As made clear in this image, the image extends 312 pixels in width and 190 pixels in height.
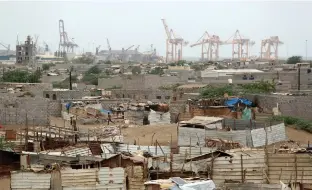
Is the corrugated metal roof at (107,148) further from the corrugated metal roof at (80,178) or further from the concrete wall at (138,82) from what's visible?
the concrete wall at (138,82)

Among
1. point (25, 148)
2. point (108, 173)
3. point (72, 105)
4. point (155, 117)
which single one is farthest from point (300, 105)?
point (108, 173)

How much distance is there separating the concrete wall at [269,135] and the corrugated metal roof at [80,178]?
6.05 meters

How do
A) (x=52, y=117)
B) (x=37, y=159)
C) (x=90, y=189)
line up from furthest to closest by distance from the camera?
1. (x=52, y=117)
2. (x=37, y=159)
3. (x=90, y=189)

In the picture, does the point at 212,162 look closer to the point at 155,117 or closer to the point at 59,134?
the point at 59,134

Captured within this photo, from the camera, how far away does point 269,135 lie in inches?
610

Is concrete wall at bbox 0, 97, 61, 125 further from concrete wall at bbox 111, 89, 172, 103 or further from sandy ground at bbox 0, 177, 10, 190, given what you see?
sandy ground at bbox 0, 177, 10, 190

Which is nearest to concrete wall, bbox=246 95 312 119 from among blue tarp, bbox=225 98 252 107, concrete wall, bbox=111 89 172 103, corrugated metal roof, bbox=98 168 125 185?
blue tarp, bbox=225 98 252 107

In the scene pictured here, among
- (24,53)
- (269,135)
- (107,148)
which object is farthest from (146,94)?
(24,53)

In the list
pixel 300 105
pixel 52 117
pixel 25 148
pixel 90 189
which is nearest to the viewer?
pixel 90 189

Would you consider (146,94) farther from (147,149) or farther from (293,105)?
(147,149)

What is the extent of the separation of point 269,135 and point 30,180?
730 centimetres

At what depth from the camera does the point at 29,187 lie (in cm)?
1019

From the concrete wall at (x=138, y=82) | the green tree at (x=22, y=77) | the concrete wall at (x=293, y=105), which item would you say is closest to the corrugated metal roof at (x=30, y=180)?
the concrete wall at (x=293, y=105)

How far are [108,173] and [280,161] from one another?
2812mm
